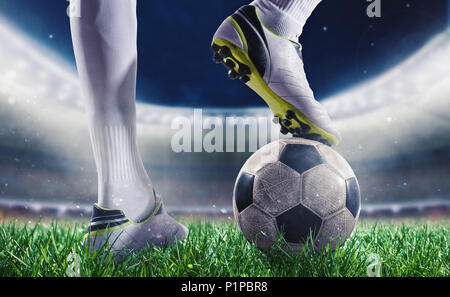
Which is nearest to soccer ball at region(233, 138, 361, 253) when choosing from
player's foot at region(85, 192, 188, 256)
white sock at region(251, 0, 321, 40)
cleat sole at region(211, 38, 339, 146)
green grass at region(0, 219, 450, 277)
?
green grass at region(0, 219, 450, 277)

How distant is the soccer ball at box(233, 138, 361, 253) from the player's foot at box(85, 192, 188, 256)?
360 millimetres

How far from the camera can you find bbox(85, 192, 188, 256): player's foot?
4.85 feet

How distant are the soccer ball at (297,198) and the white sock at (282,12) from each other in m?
0.61

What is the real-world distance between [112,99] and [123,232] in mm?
550

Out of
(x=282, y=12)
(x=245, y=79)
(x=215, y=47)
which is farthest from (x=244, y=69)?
(x=282, y=12)

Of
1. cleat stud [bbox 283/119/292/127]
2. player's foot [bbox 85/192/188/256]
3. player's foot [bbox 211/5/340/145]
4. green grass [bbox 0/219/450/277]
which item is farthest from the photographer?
cleat stud [bbox 283/119/292/127]

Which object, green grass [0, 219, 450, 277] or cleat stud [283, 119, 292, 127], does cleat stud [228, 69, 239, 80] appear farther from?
green grass [0, 219, 450, 277]

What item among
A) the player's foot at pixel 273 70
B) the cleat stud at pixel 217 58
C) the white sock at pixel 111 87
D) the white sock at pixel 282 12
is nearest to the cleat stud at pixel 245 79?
the player's foot at pixel 273 70

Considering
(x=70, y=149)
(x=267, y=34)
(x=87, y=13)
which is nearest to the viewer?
(x=87, y=13)
